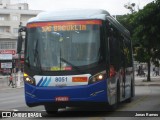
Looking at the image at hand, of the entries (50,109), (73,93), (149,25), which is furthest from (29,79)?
(149,25)

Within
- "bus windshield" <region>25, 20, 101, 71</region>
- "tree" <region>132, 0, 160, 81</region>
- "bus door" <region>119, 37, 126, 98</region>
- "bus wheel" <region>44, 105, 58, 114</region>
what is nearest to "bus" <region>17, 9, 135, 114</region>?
"bus windshield" <region>25, 20, 101, 71</region>

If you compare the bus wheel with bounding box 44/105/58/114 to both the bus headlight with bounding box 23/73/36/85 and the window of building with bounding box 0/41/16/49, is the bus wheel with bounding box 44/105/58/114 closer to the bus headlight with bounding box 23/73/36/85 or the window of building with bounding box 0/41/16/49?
the bus headlight with bounding box 23/73/36/85

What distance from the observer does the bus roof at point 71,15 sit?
627 inches

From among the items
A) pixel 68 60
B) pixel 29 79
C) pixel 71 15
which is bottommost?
pixel 29 79

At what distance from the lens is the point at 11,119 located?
15.4 m

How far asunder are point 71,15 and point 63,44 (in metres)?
1.08

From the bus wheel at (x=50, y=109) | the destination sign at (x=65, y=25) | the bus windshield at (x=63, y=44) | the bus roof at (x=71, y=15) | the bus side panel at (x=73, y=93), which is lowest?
the bus wheel at (x=50, y=109)

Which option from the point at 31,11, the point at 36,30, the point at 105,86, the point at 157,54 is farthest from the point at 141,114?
the point at 31,11

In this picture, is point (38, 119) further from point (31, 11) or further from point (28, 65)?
point (31, 11)

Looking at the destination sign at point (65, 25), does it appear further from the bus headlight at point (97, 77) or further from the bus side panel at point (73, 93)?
the bus side panel at point (73, 93)

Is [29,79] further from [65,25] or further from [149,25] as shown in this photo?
[149,25]

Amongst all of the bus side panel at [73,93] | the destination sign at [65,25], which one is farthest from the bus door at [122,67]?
the bus side panel at [73,93]

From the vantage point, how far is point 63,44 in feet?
51.2

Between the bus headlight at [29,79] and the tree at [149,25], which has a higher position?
the tree at [149,25]
